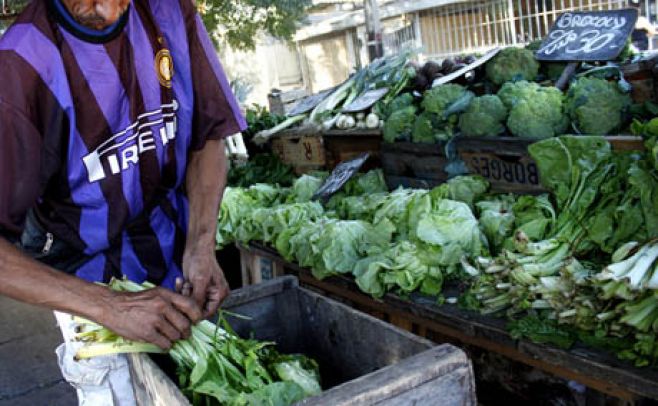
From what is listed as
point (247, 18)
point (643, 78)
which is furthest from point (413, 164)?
point (247, 18)

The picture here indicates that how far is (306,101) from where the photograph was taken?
6.22m

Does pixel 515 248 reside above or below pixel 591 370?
above

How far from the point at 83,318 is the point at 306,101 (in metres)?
4.54

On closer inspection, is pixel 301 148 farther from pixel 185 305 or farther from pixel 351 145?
pixel 185 305

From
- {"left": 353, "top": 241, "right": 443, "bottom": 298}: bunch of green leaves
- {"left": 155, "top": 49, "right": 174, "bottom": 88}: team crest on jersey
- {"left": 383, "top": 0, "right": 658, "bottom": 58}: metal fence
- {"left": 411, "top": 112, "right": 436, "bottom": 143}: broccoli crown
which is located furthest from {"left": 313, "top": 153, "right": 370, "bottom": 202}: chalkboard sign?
{"left": 383, "top": 0, "right": 658, "bottom": 58}: metal fence

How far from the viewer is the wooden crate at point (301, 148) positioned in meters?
5.36

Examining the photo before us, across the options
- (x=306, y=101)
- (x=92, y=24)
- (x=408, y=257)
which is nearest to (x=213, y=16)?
(x=306, y=101)

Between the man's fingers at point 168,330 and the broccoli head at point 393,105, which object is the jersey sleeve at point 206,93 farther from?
the broccoli head at point 393,105

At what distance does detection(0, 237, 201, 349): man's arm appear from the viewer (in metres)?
1.76

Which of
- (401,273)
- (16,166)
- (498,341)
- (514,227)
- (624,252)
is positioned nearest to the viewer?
(16,166)

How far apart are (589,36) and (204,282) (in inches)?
117

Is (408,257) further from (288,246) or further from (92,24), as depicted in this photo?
(92,24)

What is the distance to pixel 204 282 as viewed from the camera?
2.20 meters

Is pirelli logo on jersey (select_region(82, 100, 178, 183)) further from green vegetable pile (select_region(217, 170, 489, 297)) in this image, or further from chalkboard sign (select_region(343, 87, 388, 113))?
chalkboard sign (select_region(343, 87, 388, 113))
